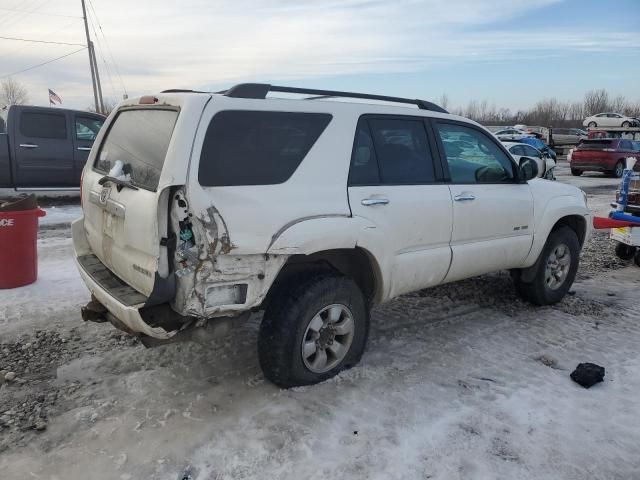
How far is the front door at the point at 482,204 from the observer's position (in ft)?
13.8

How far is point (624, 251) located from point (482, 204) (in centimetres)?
440

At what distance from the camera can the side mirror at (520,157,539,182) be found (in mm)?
4762

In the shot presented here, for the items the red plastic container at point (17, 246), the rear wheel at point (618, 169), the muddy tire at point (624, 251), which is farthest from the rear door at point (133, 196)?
the rear wheel at point (618, 169)

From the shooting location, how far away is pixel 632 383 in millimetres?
3740

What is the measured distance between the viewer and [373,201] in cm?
357

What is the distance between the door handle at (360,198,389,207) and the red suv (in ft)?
66.8

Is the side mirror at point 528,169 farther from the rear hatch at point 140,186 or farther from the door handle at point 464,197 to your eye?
the rear hatch at point 140,186

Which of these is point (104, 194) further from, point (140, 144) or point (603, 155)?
point (603, 155)

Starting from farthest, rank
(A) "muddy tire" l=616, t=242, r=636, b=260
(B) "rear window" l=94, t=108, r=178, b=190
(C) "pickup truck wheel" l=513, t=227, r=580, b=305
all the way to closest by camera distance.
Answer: (A) "muddy tire" l=616, t=242, r=636, b=260 → (C) "pickup truck wheel" l=513, t=227, r=580, b=305 → (B) "rear window" l=94, t=108, r=178, b=190

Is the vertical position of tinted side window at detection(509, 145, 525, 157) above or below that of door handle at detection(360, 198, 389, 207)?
above

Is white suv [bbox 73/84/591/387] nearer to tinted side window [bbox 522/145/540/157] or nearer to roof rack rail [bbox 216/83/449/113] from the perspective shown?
roof rack rail [bbox 216/83/449/113]

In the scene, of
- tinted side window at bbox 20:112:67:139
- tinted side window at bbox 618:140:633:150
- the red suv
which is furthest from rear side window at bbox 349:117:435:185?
tinted side window at bbox 618:140:633:150

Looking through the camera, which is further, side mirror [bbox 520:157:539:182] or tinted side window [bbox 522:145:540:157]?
tinted side window [bbox 522:145:540:157]

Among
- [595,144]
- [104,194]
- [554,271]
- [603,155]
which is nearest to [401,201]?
[104,194]
